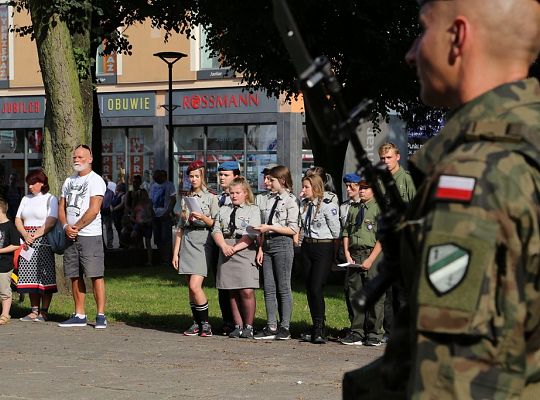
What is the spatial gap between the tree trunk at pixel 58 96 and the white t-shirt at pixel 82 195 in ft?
8.98

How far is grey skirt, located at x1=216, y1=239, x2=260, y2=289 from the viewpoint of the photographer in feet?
37.8

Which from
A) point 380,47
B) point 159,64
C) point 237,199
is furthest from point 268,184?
point 159,64

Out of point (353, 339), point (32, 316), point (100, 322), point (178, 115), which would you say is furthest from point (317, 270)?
point (178, 115)

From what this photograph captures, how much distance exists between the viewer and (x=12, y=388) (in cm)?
842

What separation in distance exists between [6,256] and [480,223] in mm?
11294

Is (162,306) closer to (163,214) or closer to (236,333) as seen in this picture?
(236,333)

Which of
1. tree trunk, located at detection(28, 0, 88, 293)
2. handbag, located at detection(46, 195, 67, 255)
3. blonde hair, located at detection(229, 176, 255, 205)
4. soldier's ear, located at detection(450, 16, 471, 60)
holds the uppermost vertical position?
tree trunk, located at detection(28, 0, 88, 293)

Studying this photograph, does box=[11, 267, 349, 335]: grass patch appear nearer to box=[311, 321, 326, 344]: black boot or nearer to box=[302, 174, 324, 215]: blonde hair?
box=[311, 321, 326, 344]: black boot

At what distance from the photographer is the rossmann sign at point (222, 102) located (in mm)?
38969

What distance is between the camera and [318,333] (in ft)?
36.6

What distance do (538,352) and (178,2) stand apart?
1943cm

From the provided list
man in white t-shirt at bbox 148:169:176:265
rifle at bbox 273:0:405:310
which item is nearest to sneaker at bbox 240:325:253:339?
rifle at bbox 273:0:405:310

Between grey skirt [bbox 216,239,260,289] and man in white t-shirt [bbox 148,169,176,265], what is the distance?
1039cm

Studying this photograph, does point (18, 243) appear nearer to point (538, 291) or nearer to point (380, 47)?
point (380, 47)
